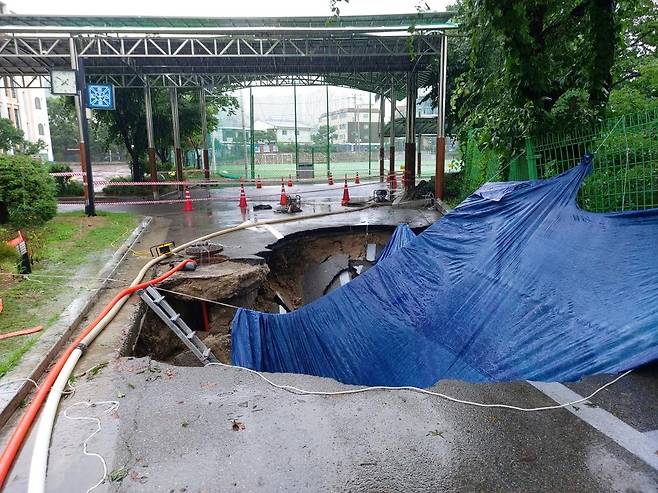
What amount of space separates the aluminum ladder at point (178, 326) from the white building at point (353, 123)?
3953 cm

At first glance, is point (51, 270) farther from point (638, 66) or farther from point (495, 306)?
point (638, 66)

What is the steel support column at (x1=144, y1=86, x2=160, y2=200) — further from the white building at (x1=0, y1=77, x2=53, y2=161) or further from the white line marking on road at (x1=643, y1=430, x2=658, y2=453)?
the white building at (x1=0, y1=77, x2=53, y2=161)

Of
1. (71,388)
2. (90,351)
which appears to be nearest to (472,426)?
(71,388)

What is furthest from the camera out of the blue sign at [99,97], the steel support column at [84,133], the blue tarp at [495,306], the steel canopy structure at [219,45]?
the steel canopy structure at [219,45]

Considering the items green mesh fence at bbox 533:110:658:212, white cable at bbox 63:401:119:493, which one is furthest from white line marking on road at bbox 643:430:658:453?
white cable at bbox 63:401:119:493

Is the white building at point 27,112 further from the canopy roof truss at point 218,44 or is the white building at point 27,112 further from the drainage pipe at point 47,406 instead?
the drainage pipe at point 47,406

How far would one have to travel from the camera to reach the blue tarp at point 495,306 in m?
3.30

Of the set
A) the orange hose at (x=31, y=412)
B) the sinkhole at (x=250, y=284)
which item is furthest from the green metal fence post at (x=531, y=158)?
the orange hose at (x=31, y=412)

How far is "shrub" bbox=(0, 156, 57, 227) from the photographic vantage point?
9.82m

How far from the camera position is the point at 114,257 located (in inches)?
318

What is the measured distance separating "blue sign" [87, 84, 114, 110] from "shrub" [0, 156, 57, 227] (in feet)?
10.0

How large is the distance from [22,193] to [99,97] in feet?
14.9

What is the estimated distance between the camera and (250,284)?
7258 mm

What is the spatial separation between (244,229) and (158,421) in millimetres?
7991
